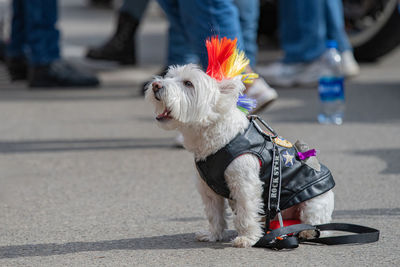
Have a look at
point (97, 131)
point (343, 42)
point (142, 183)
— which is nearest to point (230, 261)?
point (142, 183)

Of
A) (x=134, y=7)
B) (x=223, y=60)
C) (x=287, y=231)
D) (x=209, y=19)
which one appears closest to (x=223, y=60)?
(x=223, y=60)

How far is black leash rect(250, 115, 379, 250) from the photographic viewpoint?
3223mm

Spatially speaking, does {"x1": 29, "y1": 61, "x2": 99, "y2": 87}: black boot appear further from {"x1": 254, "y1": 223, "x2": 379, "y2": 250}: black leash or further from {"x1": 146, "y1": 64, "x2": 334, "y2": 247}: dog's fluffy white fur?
{"x1": 254, "y1": 223, "x2": 379, "y2": 250}: black leash

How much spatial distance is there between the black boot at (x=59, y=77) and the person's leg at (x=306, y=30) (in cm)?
205

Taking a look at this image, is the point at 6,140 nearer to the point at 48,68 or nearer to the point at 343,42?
the point at 48,68

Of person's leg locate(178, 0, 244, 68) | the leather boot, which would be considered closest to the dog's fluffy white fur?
person's leg locate(178, 0, 244, 68)

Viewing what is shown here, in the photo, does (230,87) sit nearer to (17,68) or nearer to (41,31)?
(41,31)

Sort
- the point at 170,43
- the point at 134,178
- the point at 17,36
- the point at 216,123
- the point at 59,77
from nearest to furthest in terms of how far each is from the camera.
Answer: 1. the point at 216,123
2. the point at 134,178
3. the point at 170,43
4. the point at 59,77
5. the point at 17,36

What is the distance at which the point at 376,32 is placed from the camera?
8266 millimetres

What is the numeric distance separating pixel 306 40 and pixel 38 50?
261 cm

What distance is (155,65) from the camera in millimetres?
9039

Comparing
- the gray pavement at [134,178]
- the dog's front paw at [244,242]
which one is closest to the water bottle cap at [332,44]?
the gray pavement at [134,178]

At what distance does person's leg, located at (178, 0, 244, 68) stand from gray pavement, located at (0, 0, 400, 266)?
2.77ft

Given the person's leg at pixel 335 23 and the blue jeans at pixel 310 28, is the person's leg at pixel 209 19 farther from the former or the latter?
the person's leg at pixel 335 23
